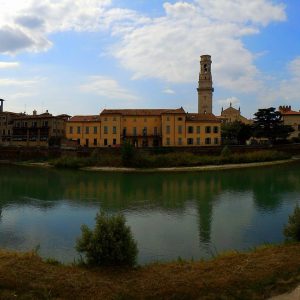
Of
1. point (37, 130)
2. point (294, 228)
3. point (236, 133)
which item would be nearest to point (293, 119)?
point (236, 133)

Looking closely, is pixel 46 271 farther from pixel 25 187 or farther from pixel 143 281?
pixel 25 187

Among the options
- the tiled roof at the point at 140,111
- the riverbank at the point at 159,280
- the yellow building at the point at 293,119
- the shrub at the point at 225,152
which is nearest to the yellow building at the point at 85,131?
the tiled roof at the point at 140,111

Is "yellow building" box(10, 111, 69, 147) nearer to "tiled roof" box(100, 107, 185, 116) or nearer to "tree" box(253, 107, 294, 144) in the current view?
"tiled roof" box(100, 107, 185, 116)

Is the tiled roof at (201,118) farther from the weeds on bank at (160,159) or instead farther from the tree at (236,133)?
the weeds on bank at (160,159)

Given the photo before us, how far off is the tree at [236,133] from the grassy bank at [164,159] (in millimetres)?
13036

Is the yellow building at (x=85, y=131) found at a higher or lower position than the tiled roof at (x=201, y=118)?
lower

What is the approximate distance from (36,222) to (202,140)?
45.8 metres

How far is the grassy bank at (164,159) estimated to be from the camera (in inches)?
2254

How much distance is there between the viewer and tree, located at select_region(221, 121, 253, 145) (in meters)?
74.6

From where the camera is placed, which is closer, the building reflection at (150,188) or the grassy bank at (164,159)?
the building reflection at (150,188)

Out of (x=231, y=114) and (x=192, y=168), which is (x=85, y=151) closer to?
(x=192, y=168)

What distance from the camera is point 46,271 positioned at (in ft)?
34.4

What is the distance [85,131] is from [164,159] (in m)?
17.3

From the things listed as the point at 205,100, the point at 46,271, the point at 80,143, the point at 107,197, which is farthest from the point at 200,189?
the point at 205,100
